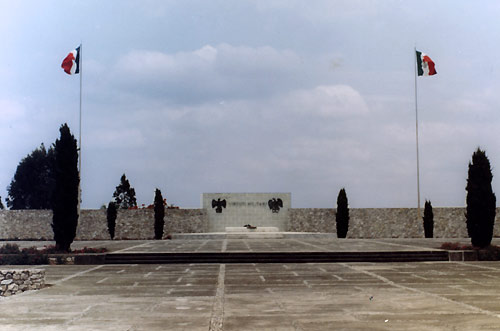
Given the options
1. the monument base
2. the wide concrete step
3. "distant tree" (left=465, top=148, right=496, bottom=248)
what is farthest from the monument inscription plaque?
the wide concrete step

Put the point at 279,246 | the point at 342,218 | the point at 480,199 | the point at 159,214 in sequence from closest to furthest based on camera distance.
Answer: the point at 480,199 → the point at 279,246 → the point at 342,218 → the point at 159,214

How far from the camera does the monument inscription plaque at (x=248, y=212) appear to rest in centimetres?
4003

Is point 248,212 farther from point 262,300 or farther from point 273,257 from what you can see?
point 262,300

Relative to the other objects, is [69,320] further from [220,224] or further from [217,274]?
[220,224]

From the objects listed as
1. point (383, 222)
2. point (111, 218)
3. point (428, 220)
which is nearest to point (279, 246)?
point (428, 220)

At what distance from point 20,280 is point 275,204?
1108 inches

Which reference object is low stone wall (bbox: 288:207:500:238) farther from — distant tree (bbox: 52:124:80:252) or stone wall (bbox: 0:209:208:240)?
distant tree (bbox: 52:124:80:252)

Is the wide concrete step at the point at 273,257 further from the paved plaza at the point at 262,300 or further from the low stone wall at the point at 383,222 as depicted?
the low stone wall at the point at 383,222

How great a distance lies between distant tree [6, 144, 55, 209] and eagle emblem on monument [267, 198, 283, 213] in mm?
25724

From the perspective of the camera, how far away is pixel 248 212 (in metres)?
40.0

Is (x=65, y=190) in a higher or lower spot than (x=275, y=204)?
higher

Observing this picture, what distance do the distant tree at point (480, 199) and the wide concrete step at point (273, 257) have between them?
242 centimetres

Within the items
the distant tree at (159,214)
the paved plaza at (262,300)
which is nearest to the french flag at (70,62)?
the distant tree at (159,214)

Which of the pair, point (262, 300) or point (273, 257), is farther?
point (273, 257)
